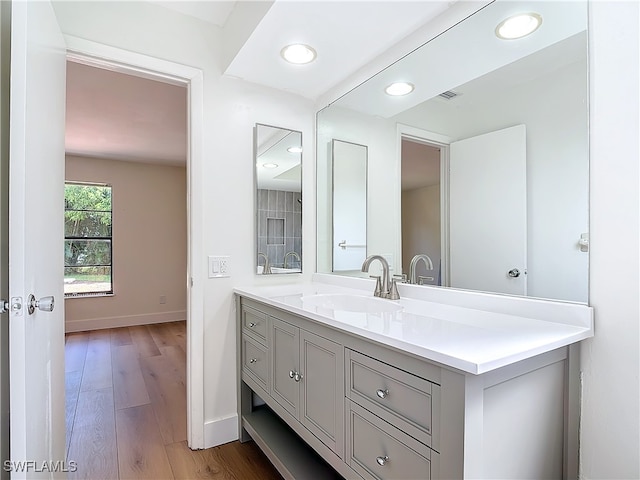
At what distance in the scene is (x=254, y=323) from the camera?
1.85m

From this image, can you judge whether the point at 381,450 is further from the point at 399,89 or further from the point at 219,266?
the point at 399,89

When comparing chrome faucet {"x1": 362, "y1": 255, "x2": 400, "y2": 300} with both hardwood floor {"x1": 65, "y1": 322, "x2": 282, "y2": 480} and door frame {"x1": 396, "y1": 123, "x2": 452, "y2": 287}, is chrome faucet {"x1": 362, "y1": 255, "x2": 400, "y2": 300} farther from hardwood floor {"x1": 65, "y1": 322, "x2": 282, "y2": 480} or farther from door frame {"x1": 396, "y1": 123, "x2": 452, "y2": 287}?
hardwood floor {"x1": 65, "y1": 322, "x2": 282, "y2": 480}

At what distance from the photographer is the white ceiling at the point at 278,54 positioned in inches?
57.2

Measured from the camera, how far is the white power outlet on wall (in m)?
1.95

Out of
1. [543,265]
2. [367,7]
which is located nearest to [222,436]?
[543,265]

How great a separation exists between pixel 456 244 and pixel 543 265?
1.22ft

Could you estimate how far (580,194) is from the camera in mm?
1136

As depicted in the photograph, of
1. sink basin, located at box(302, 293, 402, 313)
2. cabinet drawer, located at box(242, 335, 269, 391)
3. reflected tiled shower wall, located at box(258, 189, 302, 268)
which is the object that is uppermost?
reflected tiled shower wall, located at box(258, 189, 302, 268)

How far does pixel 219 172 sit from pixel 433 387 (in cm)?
157

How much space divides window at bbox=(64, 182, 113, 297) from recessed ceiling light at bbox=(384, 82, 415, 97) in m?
4.44

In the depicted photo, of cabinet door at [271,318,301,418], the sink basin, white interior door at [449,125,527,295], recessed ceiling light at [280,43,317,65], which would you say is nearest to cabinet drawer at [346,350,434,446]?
cabinet door at [271,318,301,418]

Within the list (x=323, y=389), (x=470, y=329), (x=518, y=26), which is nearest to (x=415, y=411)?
(x=470, y=329)

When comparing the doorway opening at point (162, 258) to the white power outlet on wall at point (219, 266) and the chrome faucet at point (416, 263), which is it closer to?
the white power outlet on wall at point (219, 266)

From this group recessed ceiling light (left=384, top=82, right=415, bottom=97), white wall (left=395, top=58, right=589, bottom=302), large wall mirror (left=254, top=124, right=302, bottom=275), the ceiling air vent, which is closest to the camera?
white wall (left=395, top=58, right=589, bottom=302)
